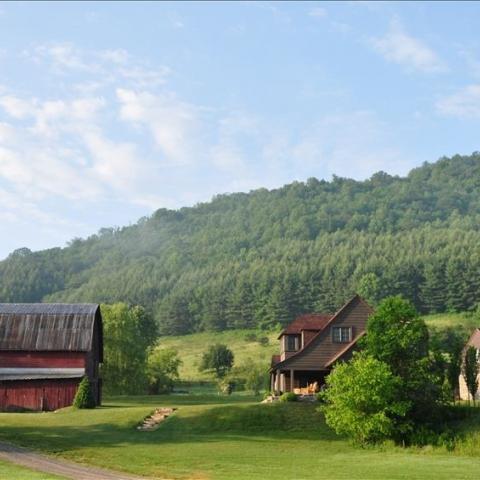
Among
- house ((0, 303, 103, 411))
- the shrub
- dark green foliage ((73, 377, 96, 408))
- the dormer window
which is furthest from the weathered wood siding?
the shrub

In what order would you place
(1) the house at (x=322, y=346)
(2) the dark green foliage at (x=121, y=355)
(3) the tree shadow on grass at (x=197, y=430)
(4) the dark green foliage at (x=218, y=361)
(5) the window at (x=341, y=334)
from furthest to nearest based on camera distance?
(4) the dark green foliage at (x=218, y=361) → (2) the dark green foliage at (x=121, y=355) → (5) the window at (x=341, y=334) → (1) the house at (x=322, y=346) → (3) the tree shadow on grass at (x=197, y=430)

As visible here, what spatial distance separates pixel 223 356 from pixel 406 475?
90254 mm

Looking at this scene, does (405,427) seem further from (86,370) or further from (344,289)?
(344,289)

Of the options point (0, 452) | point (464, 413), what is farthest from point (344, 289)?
point (0, 452)

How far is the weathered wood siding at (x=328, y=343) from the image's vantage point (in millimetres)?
59125

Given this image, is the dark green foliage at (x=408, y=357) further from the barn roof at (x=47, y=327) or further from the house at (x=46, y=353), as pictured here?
the barn roof at (x=47, y=327)

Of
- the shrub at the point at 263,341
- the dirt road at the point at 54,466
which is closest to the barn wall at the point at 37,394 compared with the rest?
the dirt road at the point at 54,466

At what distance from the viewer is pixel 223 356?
121625mm

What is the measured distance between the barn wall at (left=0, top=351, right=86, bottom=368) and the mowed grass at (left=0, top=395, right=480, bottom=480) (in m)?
9.58

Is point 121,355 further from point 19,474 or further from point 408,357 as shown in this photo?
point 19,474

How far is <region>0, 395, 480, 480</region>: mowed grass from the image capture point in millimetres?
Result: 33406

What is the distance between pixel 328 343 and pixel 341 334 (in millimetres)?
1336

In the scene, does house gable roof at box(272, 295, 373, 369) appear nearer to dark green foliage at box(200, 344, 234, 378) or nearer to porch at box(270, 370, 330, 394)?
porch at box(270, 370, 330, 394)

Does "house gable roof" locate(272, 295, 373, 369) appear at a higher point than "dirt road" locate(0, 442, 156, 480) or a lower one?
higher
